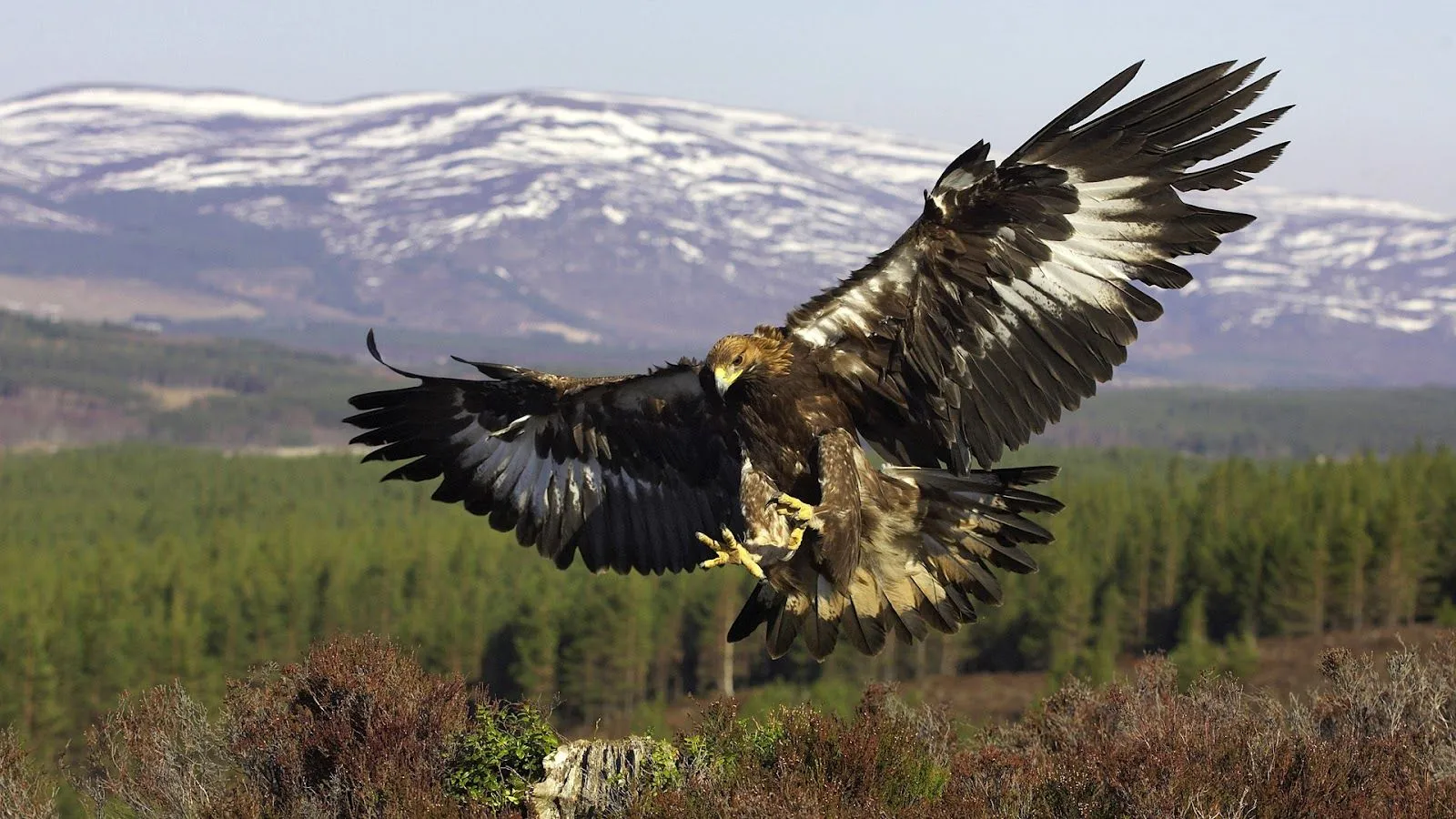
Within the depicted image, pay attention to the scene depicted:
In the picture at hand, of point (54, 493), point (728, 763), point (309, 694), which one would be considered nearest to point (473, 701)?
point (309, 694)

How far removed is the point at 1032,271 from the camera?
11734mm

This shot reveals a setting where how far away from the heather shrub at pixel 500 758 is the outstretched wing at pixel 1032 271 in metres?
3.77

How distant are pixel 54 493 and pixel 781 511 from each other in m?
144

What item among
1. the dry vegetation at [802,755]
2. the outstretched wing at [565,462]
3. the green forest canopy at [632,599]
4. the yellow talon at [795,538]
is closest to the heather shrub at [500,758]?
the dry vegetation at [802,755]

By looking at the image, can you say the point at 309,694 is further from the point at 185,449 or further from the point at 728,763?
the point at 185,449

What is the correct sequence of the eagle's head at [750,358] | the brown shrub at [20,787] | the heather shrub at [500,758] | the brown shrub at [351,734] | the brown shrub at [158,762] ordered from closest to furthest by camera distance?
1. the eagle's head at [750,358]
2. the brown shrub at [351,734]
3. the heather shrub at [500,758]
4. the brown shrub at [20,787]
5. the brown shrub at [158,762]

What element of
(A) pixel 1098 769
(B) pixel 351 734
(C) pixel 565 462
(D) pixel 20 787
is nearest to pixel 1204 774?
(A) pixel 1098 769

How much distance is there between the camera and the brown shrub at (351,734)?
12969 millimetres

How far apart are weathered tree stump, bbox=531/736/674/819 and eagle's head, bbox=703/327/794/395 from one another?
2.97 meters

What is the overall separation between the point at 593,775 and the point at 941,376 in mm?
4184

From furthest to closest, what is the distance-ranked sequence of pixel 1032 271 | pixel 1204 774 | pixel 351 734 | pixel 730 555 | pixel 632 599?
pixel 632 599
pixel 351 734
pixel 1032 271
pixel 730 555
pixel 1204 774

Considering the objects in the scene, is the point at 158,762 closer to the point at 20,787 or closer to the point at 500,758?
the point at 20,787

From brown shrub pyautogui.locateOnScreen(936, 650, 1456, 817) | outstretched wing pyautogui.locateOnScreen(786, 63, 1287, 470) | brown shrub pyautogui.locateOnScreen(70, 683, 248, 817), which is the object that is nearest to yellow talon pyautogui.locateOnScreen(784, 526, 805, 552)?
outstretched wing pyautogui.locateOnScreen(786, 63, 1287, 470)

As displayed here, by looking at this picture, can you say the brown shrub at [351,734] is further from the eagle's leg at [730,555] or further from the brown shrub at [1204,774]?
the brown shrub at [1204,774]
